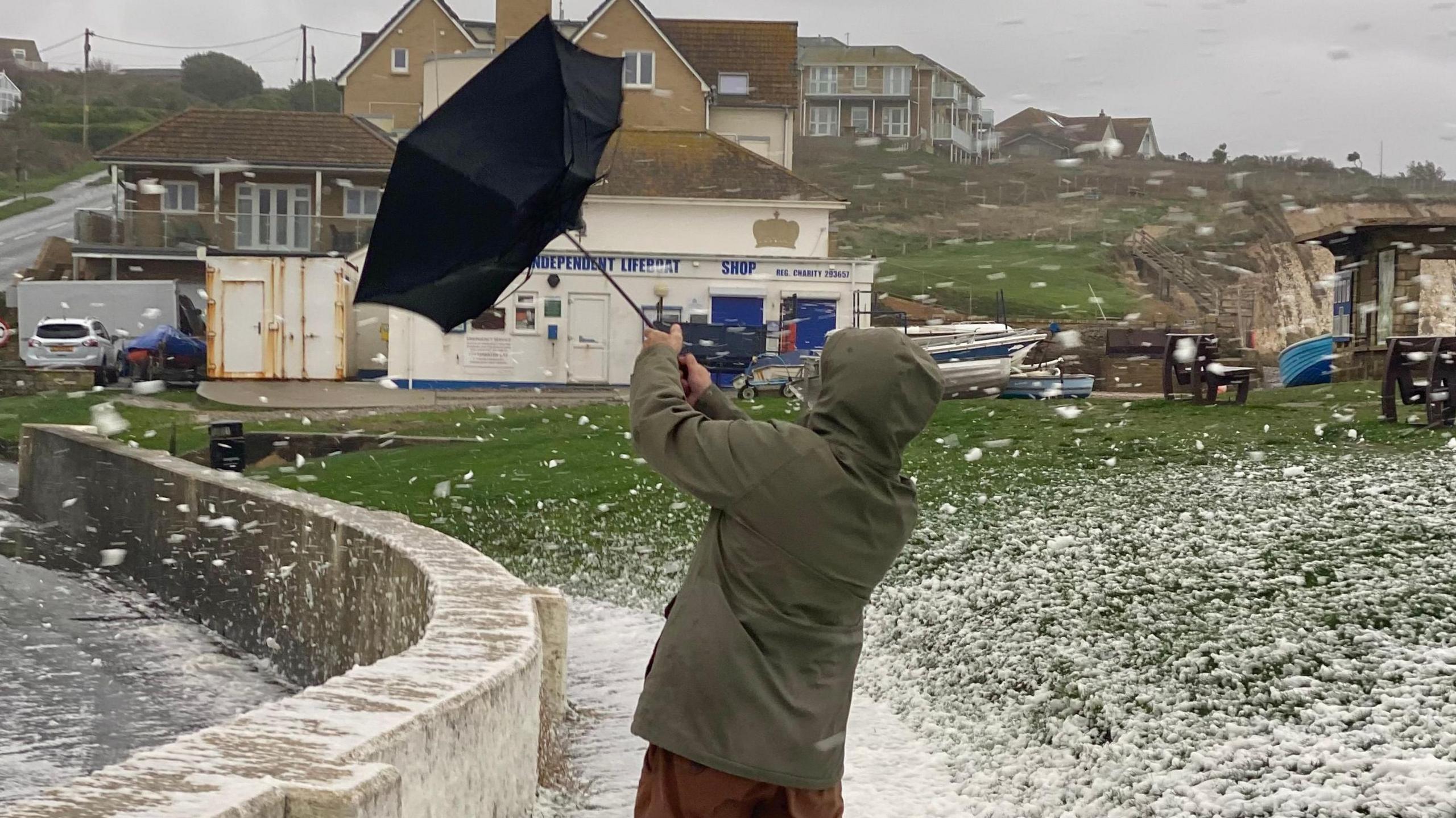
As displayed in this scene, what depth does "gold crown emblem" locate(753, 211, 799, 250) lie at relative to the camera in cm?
4381

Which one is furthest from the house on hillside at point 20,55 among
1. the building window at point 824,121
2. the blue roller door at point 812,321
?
the blue roller door at point 812,321

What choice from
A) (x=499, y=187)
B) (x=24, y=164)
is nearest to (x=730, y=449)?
(x=499, y=187)

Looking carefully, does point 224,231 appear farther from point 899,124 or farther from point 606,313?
point 899,124

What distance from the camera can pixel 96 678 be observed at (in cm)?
1127

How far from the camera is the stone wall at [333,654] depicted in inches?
145

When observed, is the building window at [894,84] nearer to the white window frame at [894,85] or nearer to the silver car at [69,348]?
the white window frame at [894,85]

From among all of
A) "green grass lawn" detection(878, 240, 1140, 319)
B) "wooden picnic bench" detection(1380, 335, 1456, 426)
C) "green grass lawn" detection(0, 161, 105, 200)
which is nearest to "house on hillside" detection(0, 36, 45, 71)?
"green grass lawn" detection(0, 161, 105, 200)

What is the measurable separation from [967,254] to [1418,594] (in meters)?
70.7

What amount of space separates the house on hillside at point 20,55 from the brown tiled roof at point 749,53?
90.1m

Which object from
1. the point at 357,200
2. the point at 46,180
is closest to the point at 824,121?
the point at 46,180

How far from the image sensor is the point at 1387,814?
553 cm

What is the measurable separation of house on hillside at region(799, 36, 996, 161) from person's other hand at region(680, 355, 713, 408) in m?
107

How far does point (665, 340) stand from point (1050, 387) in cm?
2604

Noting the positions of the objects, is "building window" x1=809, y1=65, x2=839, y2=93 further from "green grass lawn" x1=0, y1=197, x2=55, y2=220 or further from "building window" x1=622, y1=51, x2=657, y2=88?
"building window" x1=622, y1=51, x2=657, y2=88
